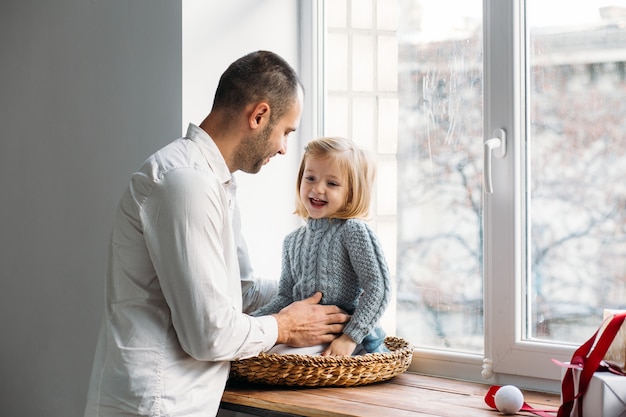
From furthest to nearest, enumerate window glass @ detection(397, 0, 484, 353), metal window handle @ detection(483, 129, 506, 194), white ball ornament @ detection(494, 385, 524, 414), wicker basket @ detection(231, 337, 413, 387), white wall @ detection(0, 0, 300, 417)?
white wall @ detection(0, 0, 300, 417) < window glass @ detection(397, 0, 484, 353) < metal window handle @ detection(483, 129, 506, 194) < wicker basket @ detection(231, 337, 413, 387) < white ball ornament @ detection(494, 385, 524, 414)

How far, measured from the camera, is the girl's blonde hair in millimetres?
2006

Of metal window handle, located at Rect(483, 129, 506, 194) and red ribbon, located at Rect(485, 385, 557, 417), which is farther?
metal window handle, located at Rect(483, 129, 506, 194)

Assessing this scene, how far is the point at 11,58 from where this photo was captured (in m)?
2.69

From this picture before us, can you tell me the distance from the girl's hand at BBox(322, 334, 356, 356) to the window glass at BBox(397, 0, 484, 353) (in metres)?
0.34

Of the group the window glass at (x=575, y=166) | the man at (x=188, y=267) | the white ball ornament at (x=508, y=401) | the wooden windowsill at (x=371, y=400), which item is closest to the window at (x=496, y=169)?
the window glass at (x=575, y=166)

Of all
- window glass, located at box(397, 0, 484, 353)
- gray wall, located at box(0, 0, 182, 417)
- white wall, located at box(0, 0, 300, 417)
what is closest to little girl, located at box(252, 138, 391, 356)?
window glass, located at box(397, 0, 484, 353)

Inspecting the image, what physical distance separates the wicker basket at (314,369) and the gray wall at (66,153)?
68 centimetres

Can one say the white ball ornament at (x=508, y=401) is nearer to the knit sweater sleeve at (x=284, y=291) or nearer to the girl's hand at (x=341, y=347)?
the girl's hand at (x=341, y=347)

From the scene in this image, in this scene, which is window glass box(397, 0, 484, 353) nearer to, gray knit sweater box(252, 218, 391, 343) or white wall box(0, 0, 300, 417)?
gray knit sweater box(252, 218, 391, 343)

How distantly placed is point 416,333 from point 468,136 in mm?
538

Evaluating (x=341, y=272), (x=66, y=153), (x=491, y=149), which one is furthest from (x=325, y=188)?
(x=66, y=153)

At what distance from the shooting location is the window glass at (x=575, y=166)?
74.0 inches

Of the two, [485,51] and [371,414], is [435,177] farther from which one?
[371,414]

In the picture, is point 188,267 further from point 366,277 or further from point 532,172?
point 532,172
